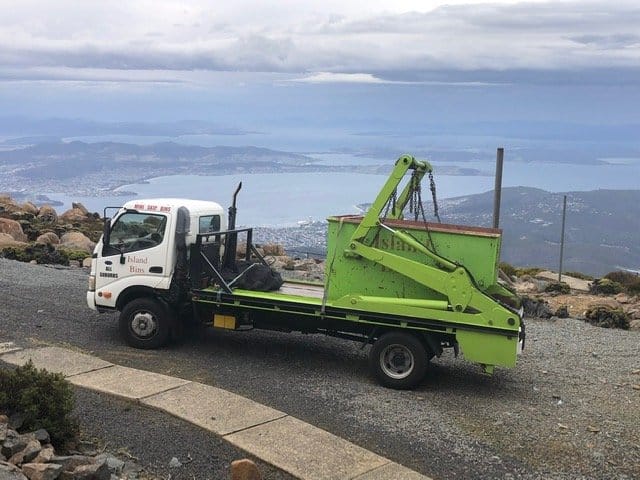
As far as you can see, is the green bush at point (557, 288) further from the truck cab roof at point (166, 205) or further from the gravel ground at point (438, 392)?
the truck cab roof at point (166, 205)

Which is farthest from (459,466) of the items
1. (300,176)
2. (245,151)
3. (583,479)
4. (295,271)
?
(245,151)

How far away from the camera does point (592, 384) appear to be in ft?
37.7

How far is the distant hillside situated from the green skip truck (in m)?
36.2

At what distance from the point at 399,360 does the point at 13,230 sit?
22445mm

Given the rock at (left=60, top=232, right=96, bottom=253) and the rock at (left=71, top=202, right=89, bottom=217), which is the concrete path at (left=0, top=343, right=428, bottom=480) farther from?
the rock at (left=71, top=202, right=89, bottom=217)

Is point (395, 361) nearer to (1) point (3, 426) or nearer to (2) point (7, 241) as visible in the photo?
(1) point (3, 426)

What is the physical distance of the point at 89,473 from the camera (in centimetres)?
625

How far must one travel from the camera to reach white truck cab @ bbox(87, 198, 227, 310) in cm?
1149

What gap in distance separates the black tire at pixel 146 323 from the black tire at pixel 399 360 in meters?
3.39

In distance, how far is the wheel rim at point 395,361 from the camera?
1049cm

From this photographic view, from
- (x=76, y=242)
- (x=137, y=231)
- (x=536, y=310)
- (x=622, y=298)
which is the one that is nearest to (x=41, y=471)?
(x=137, y=231)

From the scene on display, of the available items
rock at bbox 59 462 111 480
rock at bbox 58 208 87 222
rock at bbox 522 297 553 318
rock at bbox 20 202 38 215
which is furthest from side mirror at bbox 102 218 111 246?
rock at bbox 20 202 38 215

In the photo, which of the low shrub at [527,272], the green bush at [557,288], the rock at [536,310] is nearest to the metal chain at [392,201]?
the rock at [536,310]

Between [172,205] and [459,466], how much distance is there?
6051 mm
